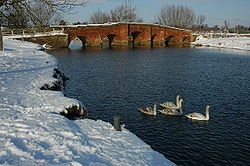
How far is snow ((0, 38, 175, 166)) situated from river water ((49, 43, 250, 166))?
8.96ft

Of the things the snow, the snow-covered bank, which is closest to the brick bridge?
the snow-covered bank

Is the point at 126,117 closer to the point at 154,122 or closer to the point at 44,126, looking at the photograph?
the point at 154,122

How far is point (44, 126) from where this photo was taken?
10.3 metres

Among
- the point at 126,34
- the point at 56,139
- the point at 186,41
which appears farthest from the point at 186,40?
the point at 56,139

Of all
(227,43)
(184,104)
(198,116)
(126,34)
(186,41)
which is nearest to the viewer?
(198,116)

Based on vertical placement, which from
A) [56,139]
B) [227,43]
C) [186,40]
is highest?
[186,40]

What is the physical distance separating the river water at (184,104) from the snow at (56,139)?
273 cm

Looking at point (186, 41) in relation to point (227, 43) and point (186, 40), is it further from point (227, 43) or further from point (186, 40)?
point (227, 43)

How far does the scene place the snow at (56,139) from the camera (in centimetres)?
789

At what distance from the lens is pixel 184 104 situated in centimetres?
1923

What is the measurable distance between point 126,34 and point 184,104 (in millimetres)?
59060

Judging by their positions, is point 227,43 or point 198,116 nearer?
point 198,116

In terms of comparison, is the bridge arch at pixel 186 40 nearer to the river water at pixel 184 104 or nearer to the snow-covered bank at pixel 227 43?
the snow-covered bank at pixel 227 43

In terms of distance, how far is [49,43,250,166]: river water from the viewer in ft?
39.8
